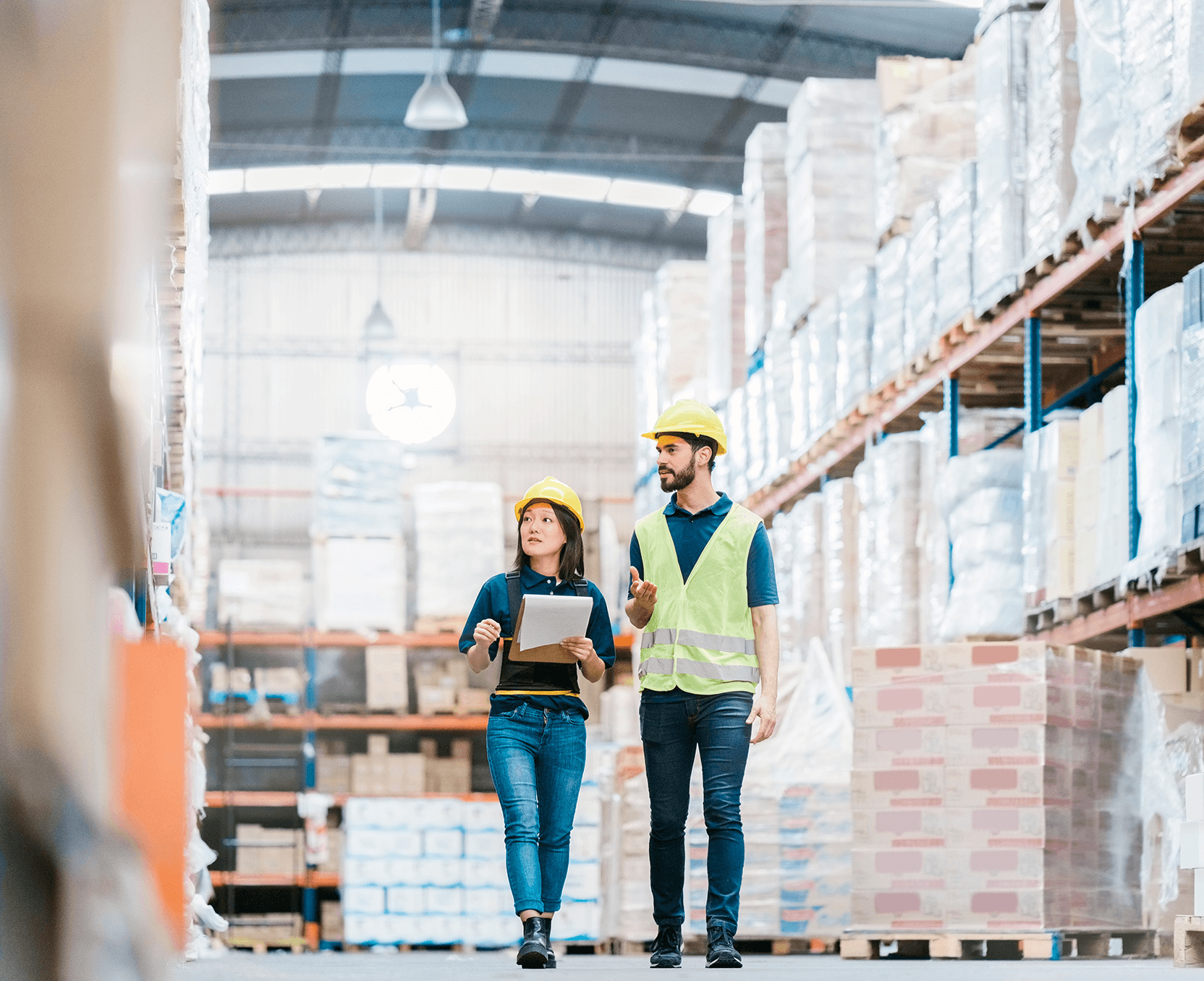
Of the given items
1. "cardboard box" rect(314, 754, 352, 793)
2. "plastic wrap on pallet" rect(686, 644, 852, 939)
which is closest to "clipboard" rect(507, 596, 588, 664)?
"plastic wrap on pallet" rect(686, 644, 852, 939)

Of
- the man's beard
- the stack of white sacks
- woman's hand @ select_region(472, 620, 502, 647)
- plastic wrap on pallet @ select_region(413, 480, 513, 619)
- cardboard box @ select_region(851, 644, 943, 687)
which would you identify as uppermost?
plastic wrap on pallet @ select_region(413, 480, 513, 619)

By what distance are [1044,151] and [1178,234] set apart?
717 mm

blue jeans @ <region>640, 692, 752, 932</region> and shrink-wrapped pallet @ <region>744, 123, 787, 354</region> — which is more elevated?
shrink-wrapped pallet @ <region>744, 123, 787, 354</region>

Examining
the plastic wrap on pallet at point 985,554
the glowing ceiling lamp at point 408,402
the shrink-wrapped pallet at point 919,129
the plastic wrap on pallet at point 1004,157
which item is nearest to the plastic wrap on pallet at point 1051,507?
the plastic wrap on pallet at point 985,554

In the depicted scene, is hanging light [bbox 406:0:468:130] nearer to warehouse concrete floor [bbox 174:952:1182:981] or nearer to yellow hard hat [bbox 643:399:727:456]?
warehouse concrete floor [bbox 174:952:1182:981]

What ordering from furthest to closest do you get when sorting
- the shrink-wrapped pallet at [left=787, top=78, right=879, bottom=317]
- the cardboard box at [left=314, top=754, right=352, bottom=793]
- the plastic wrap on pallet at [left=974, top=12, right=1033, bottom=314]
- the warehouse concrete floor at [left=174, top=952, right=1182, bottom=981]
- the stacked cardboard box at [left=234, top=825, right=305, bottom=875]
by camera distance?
1. the cardboard box at [left=314, top=754, right=352, bottom=793]
2. the stacked cardboard box at [left=234, top=825, right=305, bottom=875]
3. the shrink-wrapped pallet at [left=787, top=78, right=879, bottom=317]
4. the plastic wrap on pallet at [left=974, top=12, right=1033, bottom=314]
5. the warehouse concrete floor at [left=174, top=952, right=1182, bottom=981]

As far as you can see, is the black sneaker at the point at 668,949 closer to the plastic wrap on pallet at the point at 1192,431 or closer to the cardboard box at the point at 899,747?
the cardboard box at the point at 899,747

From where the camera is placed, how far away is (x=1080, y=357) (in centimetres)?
916

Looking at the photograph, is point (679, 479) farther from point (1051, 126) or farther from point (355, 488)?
point (355, 488)

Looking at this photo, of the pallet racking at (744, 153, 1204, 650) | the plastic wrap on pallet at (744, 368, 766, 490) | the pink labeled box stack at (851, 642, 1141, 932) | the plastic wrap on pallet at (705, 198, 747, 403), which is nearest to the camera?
the pink labeled box stack at (851, 642, 1141, 932)

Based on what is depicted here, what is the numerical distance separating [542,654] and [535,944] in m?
0.78

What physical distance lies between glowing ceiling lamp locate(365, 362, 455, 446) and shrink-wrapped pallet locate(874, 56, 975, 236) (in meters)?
13.1

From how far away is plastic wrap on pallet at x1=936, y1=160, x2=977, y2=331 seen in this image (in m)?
8.30

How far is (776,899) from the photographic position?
26.3 ft
